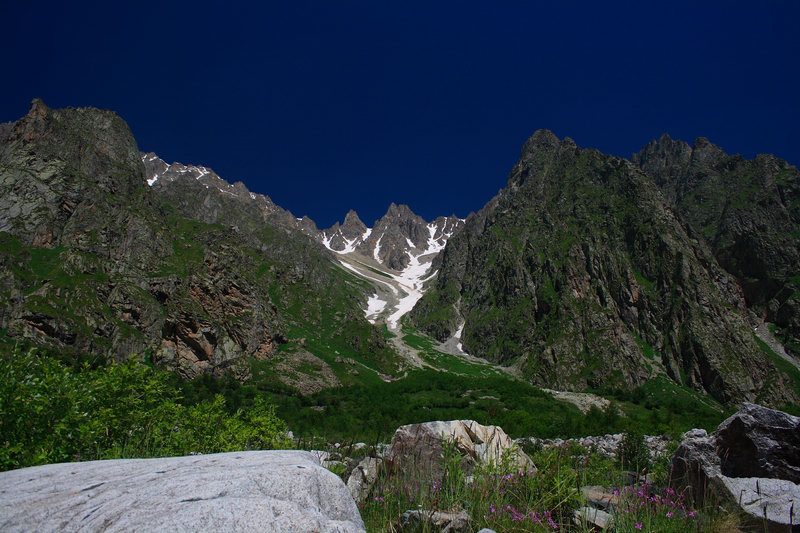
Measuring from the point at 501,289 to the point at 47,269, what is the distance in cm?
14671

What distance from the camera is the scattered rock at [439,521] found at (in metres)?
5.61

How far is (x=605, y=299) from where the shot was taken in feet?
453

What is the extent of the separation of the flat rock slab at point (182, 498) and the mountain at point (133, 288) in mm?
70173

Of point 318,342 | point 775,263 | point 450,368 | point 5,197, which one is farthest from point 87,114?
point 775,263

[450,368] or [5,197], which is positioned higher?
[5,197]

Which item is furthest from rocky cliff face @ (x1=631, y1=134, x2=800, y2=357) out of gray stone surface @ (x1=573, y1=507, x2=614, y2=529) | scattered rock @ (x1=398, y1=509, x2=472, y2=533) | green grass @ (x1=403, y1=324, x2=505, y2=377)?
scattered rock @ (x1=398, y1=509, x2=472, y2=533)

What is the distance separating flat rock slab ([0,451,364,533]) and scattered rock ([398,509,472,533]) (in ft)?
4.21

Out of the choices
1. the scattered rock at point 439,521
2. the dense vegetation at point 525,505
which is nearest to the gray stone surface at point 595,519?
the dense vegetation at point 525,505

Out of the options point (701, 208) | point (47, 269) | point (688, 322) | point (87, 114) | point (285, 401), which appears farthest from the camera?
point (701, 208)

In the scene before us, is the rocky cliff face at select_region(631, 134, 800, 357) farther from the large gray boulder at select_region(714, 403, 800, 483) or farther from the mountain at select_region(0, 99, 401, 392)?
the large gray boulder at select_region(714, 403, 800, 483)

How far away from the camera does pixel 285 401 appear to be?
250ft

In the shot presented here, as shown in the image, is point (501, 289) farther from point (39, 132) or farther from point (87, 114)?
point (87, 114)

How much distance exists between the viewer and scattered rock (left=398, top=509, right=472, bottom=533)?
18.4 ft

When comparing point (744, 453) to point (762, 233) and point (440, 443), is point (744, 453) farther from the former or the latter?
point (762, 233)
